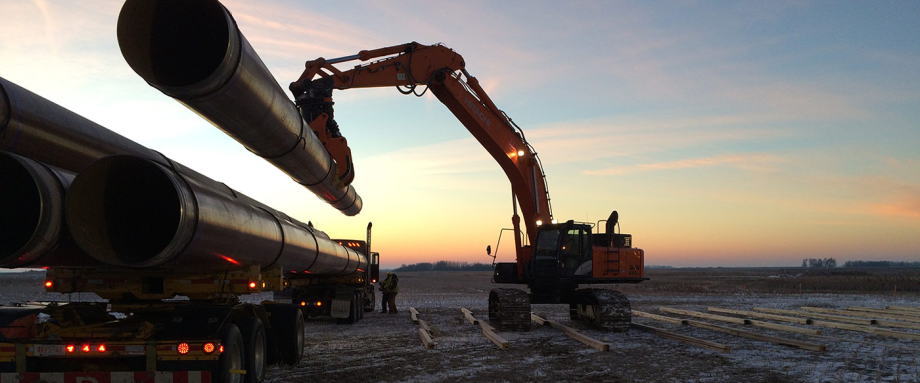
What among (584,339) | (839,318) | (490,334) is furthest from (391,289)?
(839,318)

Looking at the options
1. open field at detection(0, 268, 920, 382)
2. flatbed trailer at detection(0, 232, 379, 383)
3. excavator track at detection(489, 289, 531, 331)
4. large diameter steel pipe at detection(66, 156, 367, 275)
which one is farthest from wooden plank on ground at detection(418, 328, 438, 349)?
large diameter steel pipe at detection(66, 156, 367, 275)

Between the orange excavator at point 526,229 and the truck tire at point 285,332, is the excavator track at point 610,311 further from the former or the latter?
the truck tire at point 285,332

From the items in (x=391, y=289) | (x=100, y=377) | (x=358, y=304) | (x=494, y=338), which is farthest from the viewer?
(x=391, y=289)

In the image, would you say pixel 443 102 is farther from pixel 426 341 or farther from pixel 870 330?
pixel 870 330

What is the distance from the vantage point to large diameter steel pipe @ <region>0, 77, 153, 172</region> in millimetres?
6387

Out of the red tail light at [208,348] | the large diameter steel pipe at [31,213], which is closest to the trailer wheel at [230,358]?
the red tail light at [208,348]

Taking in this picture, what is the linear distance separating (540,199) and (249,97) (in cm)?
1397

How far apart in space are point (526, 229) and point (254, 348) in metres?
11.8

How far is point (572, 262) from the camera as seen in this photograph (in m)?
18.6

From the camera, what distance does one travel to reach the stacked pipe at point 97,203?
21.2ft

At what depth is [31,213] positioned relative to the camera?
7.05m

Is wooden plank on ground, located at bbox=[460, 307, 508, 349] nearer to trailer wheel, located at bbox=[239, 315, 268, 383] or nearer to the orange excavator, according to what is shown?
the orange excavator

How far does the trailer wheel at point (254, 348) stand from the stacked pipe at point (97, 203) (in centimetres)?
129

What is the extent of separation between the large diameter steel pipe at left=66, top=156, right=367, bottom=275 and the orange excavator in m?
7.74
